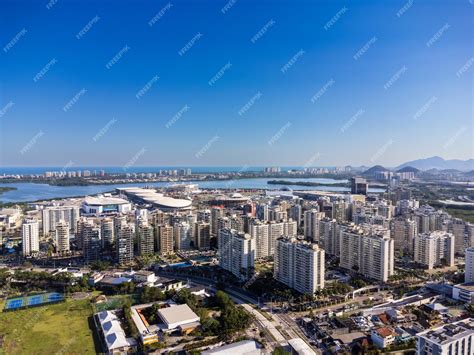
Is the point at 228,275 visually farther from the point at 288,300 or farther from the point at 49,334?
the point at 49,334

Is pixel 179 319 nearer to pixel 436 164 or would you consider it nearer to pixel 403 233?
pixel 403 233

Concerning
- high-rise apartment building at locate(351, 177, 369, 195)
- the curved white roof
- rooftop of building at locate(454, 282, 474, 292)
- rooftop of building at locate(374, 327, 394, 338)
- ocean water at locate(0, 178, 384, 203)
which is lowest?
rooftop of building at locate(374, 327, 394, 338)

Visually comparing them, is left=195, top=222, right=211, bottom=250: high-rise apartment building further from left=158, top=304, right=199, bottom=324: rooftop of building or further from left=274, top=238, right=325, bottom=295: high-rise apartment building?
left=158, top=304, right=199, bottom=324: rooftop of building

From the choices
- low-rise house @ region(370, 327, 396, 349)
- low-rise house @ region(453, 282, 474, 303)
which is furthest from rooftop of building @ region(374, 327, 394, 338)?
low-rise house @ region(453, 282, 474, 303)

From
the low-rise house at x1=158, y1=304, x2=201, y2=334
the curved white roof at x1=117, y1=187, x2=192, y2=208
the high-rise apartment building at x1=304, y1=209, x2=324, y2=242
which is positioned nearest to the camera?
the low-rise house at x1=158, y1=304, x2=201, y2=334

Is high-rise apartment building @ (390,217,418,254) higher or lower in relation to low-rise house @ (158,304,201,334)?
higher

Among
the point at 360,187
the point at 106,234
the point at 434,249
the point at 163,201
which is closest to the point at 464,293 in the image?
the point at 434,249
